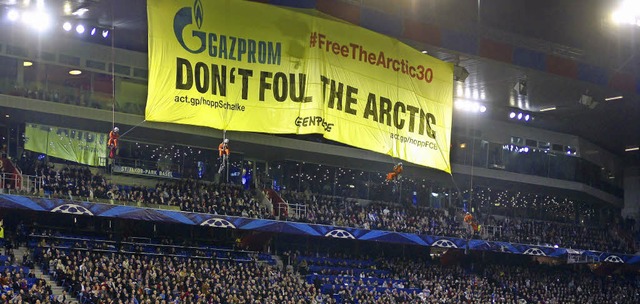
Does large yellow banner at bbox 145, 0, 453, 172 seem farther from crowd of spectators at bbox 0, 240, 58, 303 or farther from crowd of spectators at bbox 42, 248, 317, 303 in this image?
crowd of spectators at bbox 42, 248, 317, 303

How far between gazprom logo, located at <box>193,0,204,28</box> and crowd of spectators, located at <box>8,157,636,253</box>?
24.5m

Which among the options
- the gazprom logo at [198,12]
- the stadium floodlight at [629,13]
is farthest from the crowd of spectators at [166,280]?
the gazprom logo at [198,12]

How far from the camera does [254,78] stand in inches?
604

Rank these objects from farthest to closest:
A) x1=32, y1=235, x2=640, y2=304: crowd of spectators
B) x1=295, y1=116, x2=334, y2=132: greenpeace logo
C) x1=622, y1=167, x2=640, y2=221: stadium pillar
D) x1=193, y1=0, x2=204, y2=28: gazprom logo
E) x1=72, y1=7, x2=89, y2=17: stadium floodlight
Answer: x1=622, y1=167, x2=640, y2=221: stadium pillar < x1=32, y1=235, x2=640, y2=304: crowd of spectators < x1=72, y1=7, x2=89, y2=17: stadium floodlight < x1=295, y1=116, x2=334, y2=132: greenpeace logo < x1=193, y1=0, x2=204, y2=28: gazprom logo

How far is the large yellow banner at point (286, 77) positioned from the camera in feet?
48.2

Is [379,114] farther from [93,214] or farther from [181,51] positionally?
[93,214]

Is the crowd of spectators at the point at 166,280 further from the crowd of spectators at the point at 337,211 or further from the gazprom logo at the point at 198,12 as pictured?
the gazprom logo at the point at 198,12

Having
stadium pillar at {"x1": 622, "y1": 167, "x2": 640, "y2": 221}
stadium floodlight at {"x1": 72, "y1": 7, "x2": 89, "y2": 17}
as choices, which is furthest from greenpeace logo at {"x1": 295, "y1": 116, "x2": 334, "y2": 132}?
stadium pillar at {"x1": 622, "y1": 167, "x2": 640, "y2": 221}

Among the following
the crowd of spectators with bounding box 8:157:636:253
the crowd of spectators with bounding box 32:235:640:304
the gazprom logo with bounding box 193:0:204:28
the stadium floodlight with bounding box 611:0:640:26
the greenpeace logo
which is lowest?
the crowd of spectators with bounding box 32:235:640:304

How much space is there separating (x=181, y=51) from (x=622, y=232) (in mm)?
57511

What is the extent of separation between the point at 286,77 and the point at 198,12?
1.89 meters

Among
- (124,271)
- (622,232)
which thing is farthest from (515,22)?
(622,232)

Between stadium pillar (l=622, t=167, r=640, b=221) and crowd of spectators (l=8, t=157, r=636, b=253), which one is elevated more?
stadium pillar (l=622, t=167, r=640, b=221)

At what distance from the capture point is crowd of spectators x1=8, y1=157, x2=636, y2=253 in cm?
4022
